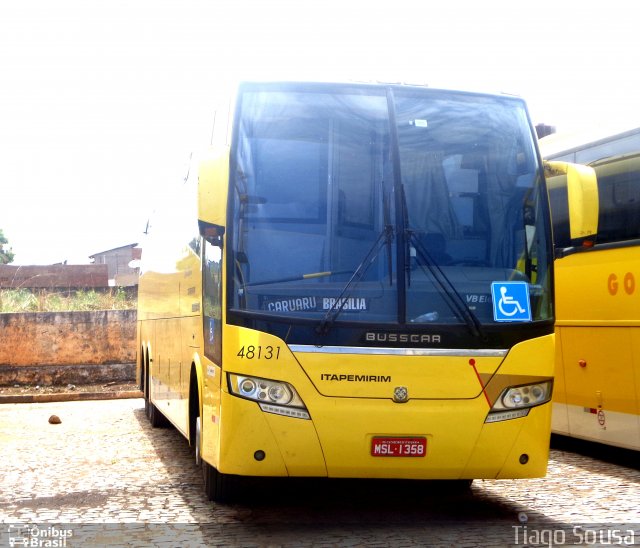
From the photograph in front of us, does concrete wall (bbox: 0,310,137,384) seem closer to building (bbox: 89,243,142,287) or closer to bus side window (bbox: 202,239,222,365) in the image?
bus side window (bbox: 202,239,222,365)

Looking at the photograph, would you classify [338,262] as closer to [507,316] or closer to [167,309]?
[507,316]

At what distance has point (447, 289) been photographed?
7762 millimetres

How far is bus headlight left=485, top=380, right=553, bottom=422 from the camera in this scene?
25.4 feet

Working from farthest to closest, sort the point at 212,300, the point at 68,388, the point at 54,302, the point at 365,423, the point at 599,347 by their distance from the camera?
the point at 54,302 < the point at 68,388 < the point at 599,347 < the point at 212,300 < the point at 365,423

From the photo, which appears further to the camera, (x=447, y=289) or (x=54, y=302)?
(x=54, y=302)

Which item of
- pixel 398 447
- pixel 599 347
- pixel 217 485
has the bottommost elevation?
pixel 217 485

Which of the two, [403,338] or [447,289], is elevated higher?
[447,289]

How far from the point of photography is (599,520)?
8.20 metres

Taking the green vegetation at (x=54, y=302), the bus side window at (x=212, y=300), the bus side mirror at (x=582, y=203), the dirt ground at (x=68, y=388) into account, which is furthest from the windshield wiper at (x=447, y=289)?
the green vegetation at (x=54, y=302)

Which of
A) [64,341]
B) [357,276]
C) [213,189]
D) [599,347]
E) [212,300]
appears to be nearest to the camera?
[357,276]

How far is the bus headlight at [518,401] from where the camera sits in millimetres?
7742

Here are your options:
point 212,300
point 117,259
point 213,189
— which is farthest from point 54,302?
point 117,259

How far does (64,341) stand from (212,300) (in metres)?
15.7

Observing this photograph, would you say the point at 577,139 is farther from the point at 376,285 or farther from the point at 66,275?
the point at 66,275
